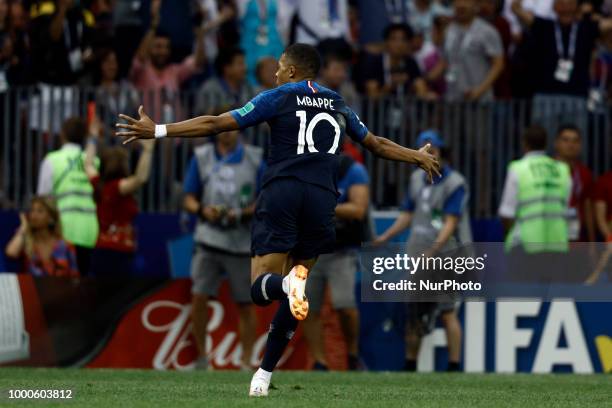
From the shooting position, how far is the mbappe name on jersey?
10281 mm

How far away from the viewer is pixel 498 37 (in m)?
18.2

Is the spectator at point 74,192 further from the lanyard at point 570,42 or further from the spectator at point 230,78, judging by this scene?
the lanyard at point 570,42

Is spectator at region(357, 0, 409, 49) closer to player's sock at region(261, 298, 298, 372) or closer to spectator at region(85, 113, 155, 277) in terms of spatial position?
spectator at region(85, 113, 155, 277)

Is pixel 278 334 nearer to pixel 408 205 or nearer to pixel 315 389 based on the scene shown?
pixel 315 389

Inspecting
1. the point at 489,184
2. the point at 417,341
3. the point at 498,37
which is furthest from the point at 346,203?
the point at 498,37

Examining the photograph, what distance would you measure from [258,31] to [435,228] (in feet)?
13.6

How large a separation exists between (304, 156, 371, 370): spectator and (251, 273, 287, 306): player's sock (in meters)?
4.89

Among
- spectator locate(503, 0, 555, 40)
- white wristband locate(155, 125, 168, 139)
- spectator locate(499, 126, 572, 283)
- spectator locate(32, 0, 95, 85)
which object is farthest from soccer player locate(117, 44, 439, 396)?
spectator locate(503, 0, 555, 40)

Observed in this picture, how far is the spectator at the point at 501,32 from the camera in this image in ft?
60.7

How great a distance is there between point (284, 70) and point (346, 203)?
4.82 m

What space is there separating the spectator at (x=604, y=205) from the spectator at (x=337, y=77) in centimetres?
275

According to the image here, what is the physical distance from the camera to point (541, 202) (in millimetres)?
15859

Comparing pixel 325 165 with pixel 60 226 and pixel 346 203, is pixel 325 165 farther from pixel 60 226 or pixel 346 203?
pixel 60 226

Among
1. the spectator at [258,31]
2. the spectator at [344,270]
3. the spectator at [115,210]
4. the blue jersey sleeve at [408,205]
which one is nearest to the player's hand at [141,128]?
the spectator at [344,270]
